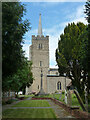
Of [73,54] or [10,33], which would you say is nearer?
[10,33]

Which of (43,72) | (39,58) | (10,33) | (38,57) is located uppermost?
(38,57)

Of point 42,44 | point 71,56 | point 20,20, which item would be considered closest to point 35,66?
point 42,44

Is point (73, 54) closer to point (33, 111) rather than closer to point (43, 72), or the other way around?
point (33, 111)

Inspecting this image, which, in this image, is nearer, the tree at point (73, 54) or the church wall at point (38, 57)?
the tree at point (73, 54)

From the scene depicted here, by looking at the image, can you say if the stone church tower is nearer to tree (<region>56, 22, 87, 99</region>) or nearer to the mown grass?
tree (<region>56, 22, 87, 99</region>)

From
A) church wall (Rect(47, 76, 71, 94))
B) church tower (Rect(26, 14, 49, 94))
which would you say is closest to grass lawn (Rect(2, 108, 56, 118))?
church wall (Rect(47, 76, 71, 94))

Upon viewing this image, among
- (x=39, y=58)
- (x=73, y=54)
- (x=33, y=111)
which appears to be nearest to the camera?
(x=33, y=111)

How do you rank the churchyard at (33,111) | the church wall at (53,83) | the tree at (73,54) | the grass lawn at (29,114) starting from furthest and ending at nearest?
the church wall at (53,83), the tree at (73,54), the churchyard at (33,111), the grass lawn at (29,114)

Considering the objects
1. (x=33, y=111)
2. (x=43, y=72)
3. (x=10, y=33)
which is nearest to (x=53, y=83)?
(x=43, y=72)

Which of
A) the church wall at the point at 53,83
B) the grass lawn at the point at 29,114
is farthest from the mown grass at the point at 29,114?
the church wall at the point at 53,83

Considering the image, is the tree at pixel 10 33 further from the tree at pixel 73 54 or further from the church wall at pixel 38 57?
the church wall at pixel 38 57

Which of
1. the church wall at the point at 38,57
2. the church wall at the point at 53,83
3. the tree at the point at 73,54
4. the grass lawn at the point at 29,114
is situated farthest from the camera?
the church wall at the point at 38,57

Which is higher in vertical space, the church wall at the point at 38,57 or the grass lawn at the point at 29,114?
the church wall at the point at 38,57

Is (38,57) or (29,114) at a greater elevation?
(38,57)
